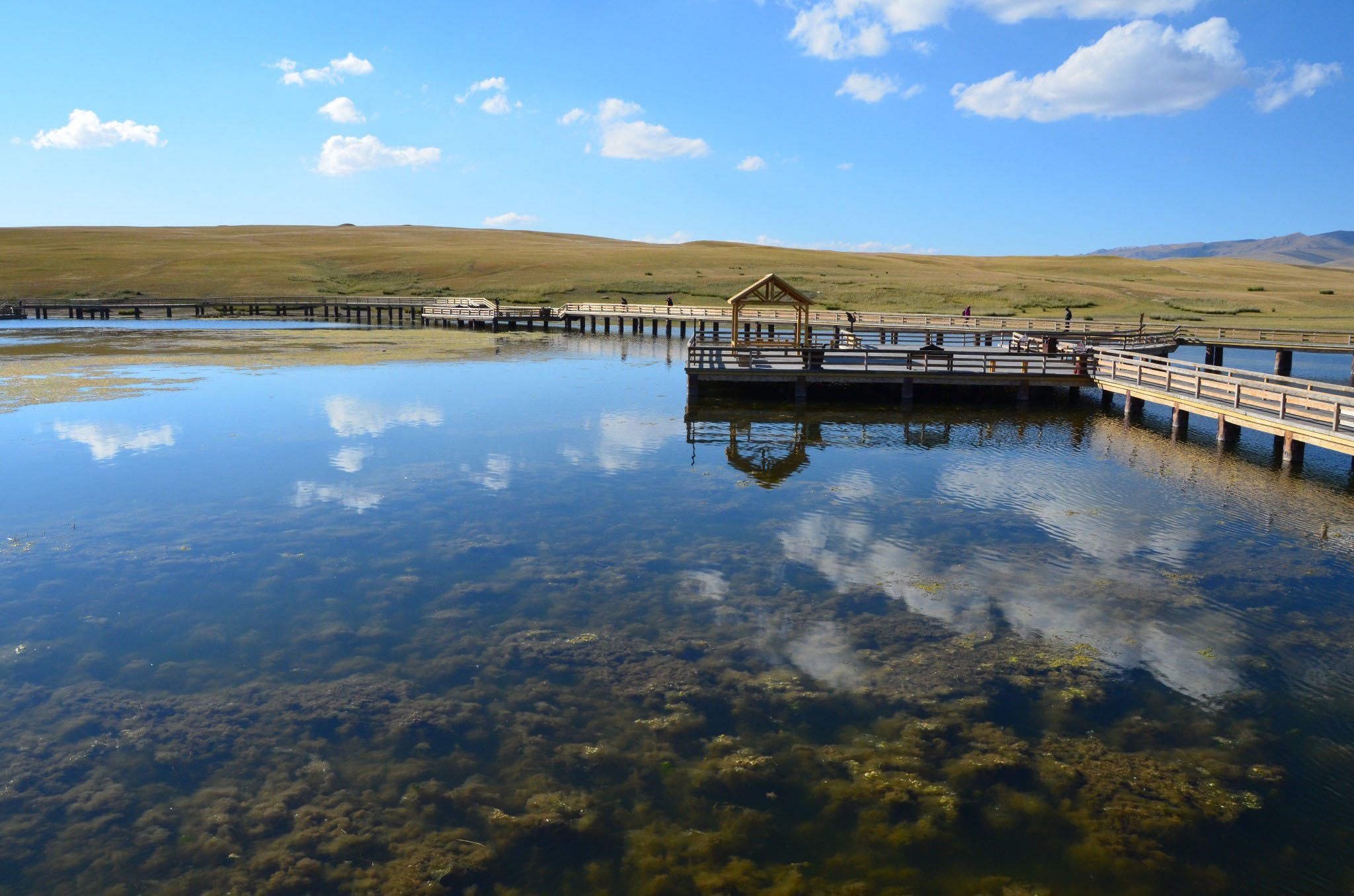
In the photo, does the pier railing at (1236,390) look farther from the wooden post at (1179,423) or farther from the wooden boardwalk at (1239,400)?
the wooden post at (1179,423)

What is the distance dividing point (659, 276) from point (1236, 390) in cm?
7617

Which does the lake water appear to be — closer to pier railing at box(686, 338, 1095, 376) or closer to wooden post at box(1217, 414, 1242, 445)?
wooden post at box(1217, 414, 1242, 445)

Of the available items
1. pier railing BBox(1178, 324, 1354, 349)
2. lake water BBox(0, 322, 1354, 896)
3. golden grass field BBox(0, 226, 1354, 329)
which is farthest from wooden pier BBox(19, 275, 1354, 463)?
golden grass field BBox(0, 226, 1354, 329)

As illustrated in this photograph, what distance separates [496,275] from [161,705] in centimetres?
9734

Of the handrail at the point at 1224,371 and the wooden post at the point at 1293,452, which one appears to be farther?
the handrail at the point at 1224,371

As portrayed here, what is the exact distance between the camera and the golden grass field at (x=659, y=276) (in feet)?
263

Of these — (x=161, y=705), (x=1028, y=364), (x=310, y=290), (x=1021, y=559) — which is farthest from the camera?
(x=310, y=290)

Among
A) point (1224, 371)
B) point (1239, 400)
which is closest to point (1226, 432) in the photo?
point (1239, 400)

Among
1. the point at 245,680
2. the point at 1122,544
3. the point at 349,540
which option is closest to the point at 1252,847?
the point at 1122,544

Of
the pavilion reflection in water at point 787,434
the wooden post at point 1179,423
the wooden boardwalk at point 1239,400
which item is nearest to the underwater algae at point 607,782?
the pavilion reflection in water at point 787,434

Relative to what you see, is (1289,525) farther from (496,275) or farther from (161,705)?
(496,275)

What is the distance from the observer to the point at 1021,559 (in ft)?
48.5

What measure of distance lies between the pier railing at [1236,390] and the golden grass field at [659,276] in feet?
141

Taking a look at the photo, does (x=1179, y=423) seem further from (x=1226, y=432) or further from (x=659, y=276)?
(x=659, y=276)
